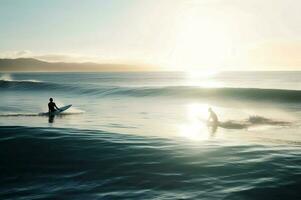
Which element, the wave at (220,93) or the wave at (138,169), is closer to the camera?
the wave at (138,169)

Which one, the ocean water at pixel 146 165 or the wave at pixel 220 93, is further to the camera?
the wave at pixel 220 93

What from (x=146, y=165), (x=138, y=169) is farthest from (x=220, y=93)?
(x=138, y=169)

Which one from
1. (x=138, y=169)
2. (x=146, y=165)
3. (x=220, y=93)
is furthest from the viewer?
(x=220, y=93)

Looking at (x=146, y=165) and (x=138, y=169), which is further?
(x=146, y=165)

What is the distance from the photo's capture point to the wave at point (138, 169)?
10.8 metres

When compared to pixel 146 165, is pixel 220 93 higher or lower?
higher

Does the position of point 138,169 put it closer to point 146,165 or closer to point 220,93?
point 146,165

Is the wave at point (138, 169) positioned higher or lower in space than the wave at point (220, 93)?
lower

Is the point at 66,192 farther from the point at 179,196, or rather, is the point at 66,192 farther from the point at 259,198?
the point at 259,198

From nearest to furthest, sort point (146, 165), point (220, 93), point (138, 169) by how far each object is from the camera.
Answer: point (138, 169)
point (146, 165)
point (220, 93)

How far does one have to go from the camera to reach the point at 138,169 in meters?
13.0

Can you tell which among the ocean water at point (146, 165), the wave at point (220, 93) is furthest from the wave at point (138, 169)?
the wave at point (220, 93)

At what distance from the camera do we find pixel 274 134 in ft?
71.7

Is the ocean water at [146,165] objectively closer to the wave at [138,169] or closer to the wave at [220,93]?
the wave at [138,169]
